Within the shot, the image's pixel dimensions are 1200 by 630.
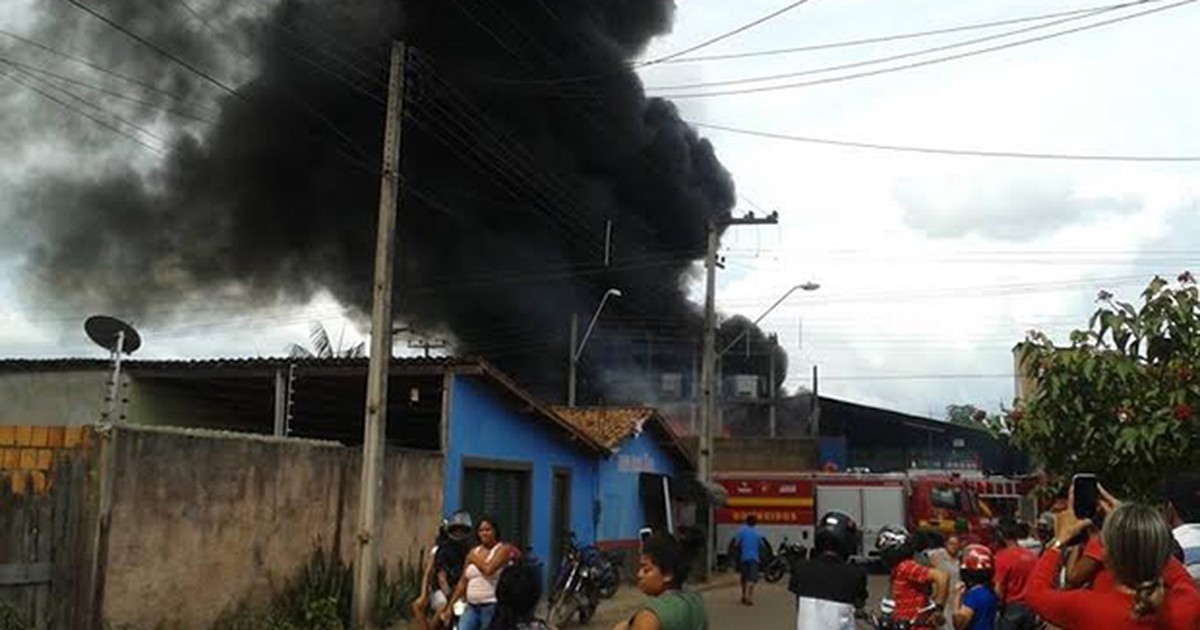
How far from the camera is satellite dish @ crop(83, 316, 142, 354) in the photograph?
41.0 ft

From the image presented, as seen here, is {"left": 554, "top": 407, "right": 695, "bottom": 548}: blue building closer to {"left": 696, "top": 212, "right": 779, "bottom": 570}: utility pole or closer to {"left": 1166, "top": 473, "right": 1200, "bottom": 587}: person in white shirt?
{"left": 696, "top": 212, "right": 779, "bottom": 570}: utility pole

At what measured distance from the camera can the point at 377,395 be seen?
13.7m

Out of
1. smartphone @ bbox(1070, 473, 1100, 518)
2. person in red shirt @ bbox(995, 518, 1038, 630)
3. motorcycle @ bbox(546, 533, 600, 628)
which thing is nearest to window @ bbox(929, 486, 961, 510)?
motorcycle @ bbox(546, 533, 600, 628)

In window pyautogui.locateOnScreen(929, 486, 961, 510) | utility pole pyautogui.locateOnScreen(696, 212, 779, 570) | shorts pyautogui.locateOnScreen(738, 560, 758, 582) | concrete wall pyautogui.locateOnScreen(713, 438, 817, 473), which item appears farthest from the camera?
concrete wall pyautogui.locateOnScreen(713, 438, 817, 473)

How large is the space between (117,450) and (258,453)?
2.11m

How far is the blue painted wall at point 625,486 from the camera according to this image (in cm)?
2252

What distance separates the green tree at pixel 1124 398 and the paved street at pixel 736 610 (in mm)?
8559

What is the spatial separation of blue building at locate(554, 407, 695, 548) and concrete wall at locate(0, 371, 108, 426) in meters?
7.55

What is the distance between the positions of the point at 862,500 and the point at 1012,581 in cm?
2313

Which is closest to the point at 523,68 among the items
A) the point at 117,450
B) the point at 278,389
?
the point at 278,389

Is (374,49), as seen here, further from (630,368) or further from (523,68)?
(630,368)

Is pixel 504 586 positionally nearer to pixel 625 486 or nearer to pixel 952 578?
pixel 952 578

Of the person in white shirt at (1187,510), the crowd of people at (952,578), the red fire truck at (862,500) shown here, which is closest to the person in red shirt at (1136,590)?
the crowd of people at (952,578)

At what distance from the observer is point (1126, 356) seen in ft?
24.2
